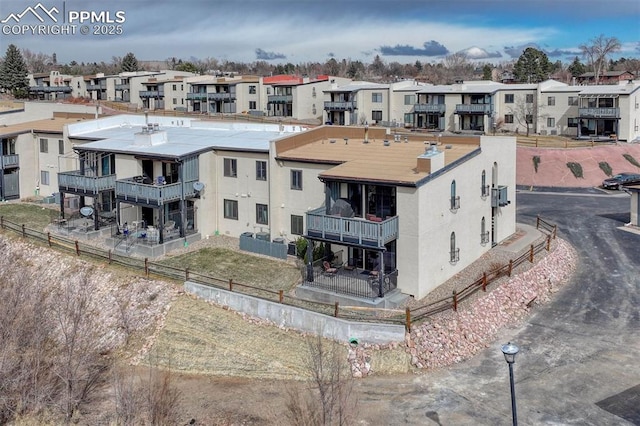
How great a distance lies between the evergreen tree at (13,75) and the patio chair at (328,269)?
372 feet

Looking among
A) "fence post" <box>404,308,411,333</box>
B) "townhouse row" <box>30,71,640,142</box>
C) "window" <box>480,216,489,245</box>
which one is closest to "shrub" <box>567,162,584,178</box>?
"townhouse row" <box>30,71,640,142</box>

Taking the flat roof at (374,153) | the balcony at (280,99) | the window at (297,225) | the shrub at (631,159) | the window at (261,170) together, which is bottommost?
the window at (297,225)

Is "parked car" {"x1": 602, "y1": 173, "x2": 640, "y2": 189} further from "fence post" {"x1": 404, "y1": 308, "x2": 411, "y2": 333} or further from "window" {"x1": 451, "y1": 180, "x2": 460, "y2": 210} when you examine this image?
"fence post" {"x1": 404, "y1": 308, "x2": 411, "y2": 333}

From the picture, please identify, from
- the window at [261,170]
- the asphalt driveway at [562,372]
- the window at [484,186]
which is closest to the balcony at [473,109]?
the window at [484,186]

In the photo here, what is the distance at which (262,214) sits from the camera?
44312mm

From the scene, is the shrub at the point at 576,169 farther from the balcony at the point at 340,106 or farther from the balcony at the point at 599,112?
the balcony at the point at 340,106

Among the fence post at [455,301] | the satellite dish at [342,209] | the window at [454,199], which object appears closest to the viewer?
the fence post at [455,301]

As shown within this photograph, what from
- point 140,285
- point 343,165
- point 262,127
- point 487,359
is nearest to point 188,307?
point 140,285

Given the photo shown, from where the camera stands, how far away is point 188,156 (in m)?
44.6

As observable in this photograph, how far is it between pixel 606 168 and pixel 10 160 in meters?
55.9

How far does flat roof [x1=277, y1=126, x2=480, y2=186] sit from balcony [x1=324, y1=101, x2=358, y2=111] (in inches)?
1924

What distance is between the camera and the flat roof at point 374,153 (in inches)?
1390

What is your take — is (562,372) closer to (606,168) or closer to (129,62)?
(606,168)

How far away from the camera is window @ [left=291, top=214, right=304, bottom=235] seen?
42.0 m
